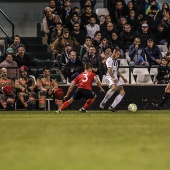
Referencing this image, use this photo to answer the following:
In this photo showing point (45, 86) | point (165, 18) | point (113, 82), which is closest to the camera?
point (113, 82)

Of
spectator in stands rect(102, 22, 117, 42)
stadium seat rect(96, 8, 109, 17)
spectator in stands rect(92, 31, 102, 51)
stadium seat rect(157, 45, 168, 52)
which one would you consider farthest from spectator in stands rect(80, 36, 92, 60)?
stadium seat rect(96, 8, 109, 17)

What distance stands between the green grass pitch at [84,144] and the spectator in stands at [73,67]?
240 inches

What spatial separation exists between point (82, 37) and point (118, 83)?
364cm

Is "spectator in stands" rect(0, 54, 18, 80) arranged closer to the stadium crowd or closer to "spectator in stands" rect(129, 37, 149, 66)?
the stadium crowd

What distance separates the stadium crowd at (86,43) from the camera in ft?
74.6

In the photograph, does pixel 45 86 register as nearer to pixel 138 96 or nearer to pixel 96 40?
pixel 96 40

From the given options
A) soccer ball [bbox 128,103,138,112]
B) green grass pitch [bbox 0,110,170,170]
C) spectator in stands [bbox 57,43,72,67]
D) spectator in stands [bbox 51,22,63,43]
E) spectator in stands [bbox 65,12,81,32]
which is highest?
spectator in stands [bbox 65,12,81,32]

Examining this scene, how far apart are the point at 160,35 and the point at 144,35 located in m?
0.94

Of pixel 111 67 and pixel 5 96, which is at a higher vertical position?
pixel 111 67

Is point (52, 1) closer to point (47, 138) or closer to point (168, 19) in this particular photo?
point (168, 19)

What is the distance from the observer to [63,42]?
24.4 meters

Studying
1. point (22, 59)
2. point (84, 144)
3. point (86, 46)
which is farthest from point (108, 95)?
point (84, 144)

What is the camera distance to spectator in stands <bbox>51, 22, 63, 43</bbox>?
81.1ft

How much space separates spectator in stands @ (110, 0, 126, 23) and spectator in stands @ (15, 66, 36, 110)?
516cm
